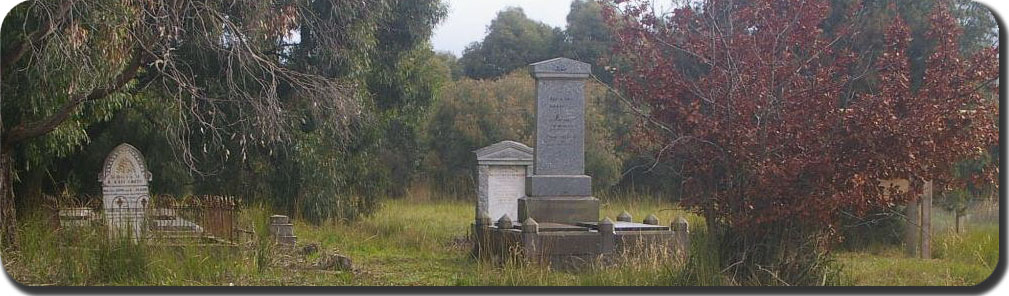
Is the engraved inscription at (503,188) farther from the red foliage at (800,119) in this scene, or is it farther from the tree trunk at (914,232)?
the red foliage at (800,119)

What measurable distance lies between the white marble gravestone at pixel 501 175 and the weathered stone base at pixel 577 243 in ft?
14.6

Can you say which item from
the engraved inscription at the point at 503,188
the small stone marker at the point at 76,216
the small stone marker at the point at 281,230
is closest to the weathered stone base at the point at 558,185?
the small stone marker at the point at 281,230

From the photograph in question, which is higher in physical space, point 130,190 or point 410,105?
point 410,105

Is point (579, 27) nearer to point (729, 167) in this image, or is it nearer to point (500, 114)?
point (500, 114)

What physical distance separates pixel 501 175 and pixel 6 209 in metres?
7.53

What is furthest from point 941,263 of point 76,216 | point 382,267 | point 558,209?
point 76,216

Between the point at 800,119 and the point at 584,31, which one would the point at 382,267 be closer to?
the point at 800,119

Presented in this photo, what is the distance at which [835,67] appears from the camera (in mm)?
9734

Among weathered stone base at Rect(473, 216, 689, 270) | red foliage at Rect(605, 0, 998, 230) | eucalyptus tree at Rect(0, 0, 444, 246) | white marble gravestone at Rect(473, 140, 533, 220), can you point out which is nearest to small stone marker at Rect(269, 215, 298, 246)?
eucalyptus tree at Rect(0, 0, 444, 246)

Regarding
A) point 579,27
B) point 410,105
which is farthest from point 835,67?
point 579,27

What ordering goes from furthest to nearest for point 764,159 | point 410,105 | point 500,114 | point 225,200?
point 500,114 < point 410,105 < point 225,200 < point 764,159

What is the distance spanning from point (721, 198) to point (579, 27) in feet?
85.7

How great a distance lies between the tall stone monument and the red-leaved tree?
3.82 metres

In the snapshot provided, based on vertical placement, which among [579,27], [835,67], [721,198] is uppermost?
[579,27]
